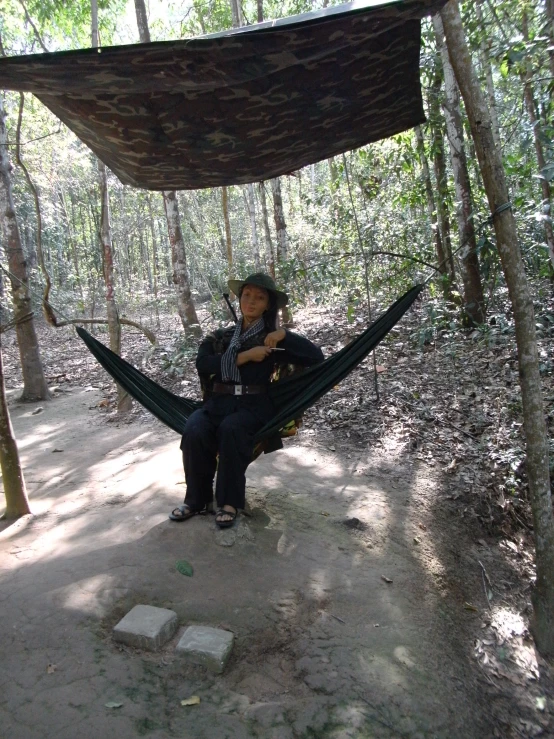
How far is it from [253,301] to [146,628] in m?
1.40

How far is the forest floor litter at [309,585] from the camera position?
4.84ft

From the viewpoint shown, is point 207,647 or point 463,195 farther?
point 463,195

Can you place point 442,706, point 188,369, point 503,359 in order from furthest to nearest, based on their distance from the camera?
1. point 188,369
2. point 503,359
3. point 442,706

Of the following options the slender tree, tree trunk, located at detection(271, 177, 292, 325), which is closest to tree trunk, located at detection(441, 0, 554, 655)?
the slender tree

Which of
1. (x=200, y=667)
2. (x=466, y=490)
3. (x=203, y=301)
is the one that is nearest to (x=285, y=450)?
(x=466, y=490)

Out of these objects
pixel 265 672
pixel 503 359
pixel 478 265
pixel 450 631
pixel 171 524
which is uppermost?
pixel 478 265

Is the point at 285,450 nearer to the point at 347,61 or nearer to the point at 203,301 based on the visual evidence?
the point at 347,61

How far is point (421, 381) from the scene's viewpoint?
4.11 meters

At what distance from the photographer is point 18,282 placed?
360 centimetres

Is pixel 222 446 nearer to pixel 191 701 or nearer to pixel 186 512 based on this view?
pixel 186 512

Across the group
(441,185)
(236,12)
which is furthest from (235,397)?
(236,12)

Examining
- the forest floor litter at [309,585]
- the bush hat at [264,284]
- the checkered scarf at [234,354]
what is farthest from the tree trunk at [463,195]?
the checkered scarf at [234,354]

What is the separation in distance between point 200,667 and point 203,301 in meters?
12.9

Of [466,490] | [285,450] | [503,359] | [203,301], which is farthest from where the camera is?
[203,301]
